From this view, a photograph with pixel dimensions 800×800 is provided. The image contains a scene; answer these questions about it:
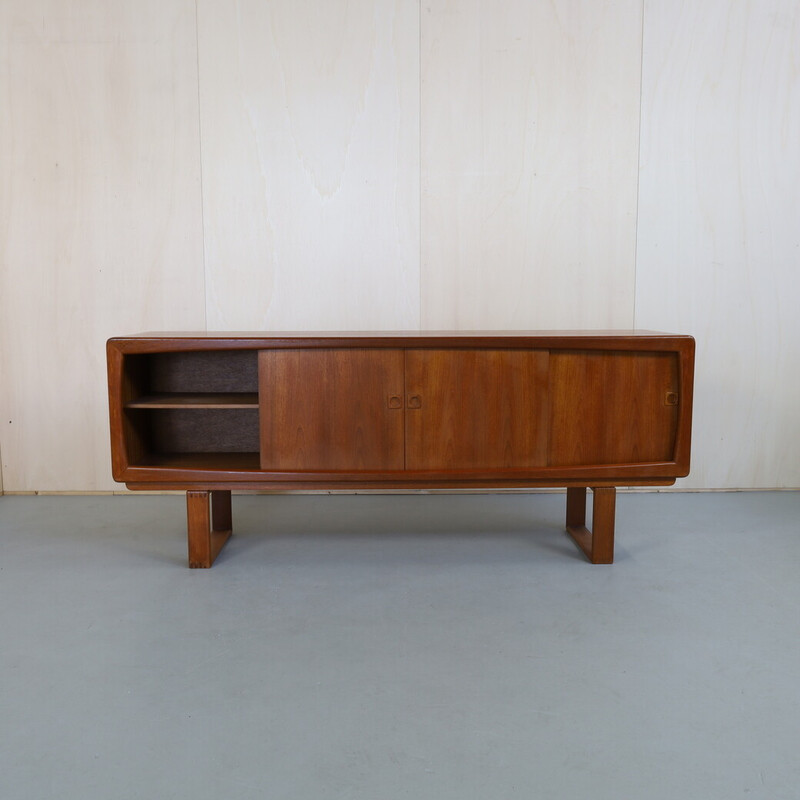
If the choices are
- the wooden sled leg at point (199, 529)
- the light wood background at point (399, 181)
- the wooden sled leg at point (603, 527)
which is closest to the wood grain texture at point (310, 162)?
the light wood background at point (399, 181)

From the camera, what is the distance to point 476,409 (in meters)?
2.44

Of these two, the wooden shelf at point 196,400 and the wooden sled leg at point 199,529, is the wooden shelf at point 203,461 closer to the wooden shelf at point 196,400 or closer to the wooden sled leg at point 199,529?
the wooden sled leg at point 199,529

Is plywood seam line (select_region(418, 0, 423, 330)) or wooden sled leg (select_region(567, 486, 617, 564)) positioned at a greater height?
plywood seam line (select_region(418, 0, 423, 330))

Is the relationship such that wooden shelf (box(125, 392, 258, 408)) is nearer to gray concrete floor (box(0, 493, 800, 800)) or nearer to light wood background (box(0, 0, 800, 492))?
gray concrete floor (box(0, 493, 800, 800))

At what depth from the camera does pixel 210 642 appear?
195cm

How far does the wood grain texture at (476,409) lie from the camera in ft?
7.95

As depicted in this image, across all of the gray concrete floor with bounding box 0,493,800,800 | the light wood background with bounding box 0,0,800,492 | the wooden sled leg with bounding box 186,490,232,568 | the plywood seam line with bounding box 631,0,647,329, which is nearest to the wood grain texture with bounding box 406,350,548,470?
the gray concrete floor with bounding box 0,493,800,800

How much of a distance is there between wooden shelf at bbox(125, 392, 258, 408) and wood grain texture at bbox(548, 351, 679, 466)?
986 millimetres

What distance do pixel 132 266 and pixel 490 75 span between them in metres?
1.75

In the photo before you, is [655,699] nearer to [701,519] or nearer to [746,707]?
[746,707]

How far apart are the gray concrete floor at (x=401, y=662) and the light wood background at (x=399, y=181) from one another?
912 millimetres

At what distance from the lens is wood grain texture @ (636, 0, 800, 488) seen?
128 inches

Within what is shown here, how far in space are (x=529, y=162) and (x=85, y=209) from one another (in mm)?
1930

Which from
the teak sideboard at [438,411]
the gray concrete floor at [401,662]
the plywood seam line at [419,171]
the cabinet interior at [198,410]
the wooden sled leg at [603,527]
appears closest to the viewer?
the gray concrete floor at [401,662]
